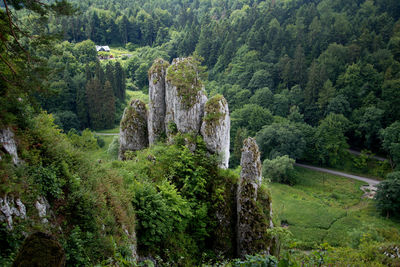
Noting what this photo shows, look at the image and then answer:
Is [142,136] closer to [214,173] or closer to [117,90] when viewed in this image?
[214,173]

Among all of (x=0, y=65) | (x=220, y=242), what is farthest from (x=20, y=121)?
(x=220, y=242)

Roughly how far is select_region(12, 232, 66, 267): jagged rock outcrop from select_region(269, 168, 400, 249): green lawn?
27.0 m

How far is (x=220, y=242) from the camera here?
16.5 meters

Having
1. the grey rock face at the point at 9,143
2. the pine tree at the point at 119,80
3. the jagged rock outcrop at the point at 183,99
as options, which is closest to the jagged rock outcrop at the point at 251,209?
the jagged rock outcrop at the point at 183,99

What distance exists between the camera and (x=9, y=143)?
341 inches

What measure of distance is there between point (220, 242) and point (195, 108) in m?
9.82

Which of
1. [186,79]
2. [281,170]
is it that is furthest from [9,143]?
[281,170]

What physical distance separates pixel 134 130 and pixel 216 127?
32.6 feet

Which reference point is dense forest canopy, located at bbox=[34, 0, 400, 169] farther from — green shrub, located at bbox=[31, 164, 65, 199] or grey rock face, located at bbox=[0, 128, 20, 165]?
grey rock face, located at bbox=[0, 128, 20, 165]

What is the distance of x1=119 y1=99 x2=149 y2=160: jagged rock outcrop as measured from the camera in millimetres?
25266

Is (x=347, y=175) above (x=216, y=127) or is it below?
below

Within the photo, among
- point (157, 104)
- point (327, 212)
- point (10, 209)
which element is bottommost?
point (327, 212)

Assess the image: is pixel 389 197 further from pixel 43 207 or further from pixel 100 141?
pixel 100 141

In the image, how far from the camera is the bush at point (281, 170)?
179 ft
